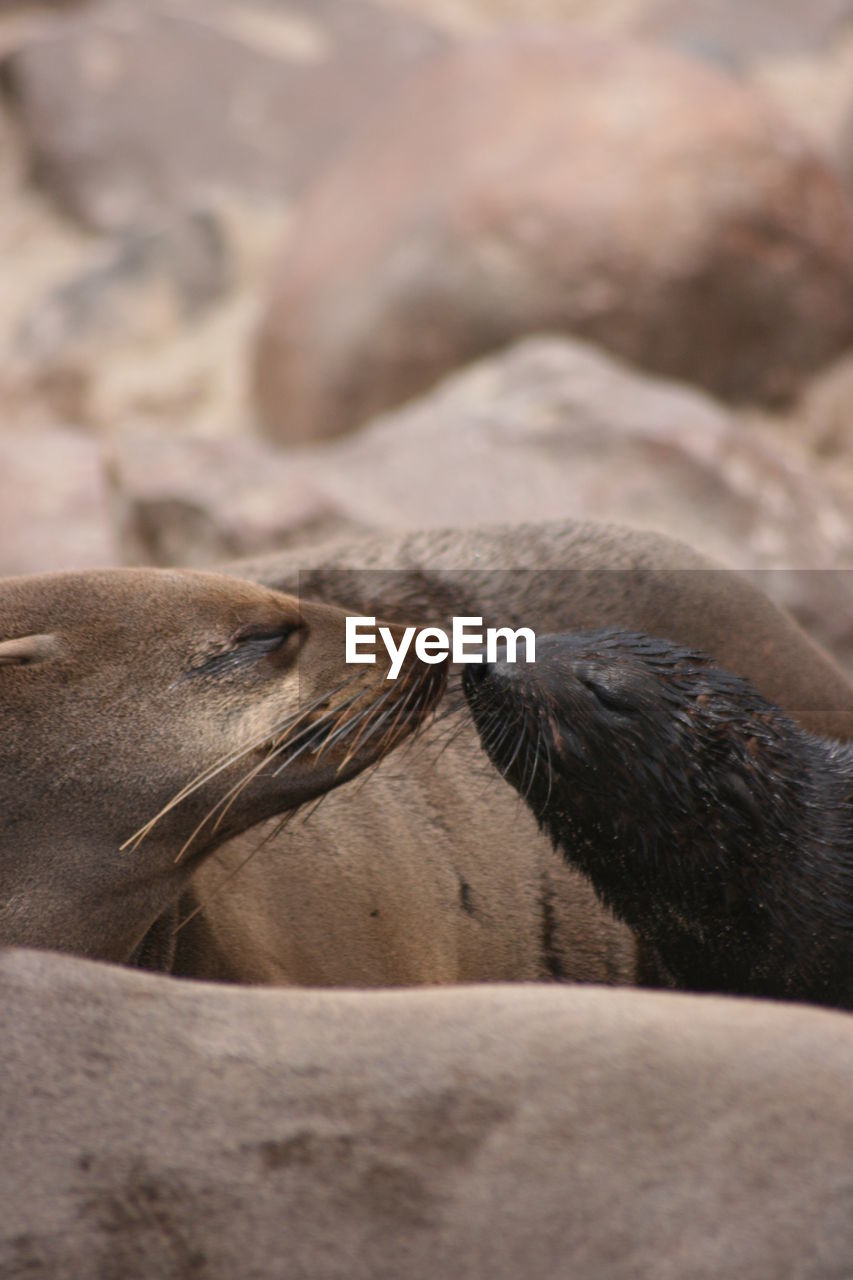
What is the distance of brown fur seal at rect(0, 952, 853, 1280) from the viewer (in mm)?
1576

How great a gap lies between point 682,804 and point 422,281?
495cm

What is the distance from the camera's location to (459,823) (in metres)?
2.93

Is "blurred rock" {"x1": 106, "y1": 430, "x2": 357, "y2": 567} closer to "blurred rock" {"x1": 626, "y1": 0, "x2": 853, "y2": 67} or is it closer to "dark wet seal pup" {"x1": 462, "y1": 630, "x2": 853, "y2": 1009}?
"dark wet seal pup" {"x1": 462, "y1": 630, "x2": 853, "y2": 1009}

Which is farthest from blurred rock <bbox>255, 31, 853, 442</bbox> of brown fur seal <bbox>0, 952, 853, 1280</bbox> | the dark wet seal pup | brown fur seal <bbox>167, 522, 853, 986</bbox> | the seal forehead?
brown fur seal <bbox>0, 952, 853, 1280</bbox>

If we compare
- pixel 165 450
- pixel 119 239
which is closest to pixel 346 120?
pixel 119 239

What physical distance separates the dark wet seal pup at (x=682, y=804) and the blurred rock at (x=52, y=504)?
277 centimetres

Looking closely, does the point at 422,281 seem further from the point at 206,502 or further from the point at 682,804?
the point at 682,804

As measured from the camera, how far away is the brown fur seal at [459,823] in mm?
2727

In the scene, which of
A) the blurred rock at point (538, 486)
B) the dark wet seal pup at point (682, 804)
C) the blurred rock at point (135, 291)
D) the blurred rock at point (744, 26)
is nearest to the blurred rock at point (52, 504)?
the blurred rock at point (538, 486)

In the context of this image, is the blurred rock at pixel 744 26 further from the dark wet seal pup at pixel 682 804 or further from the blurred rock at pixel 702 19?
the dark wet seal pup at pixel 682 804

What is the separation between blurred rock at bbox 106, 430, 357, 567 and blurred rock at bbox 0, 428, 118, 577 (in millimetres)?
266

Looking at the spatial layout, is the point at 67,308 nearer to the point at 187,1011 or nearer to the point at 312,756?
the point at 312,756

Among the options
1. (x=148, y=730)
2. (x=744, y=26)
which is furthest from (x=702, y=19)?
(x=148, y=730)

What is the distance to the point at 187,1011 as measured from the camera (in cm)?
183
